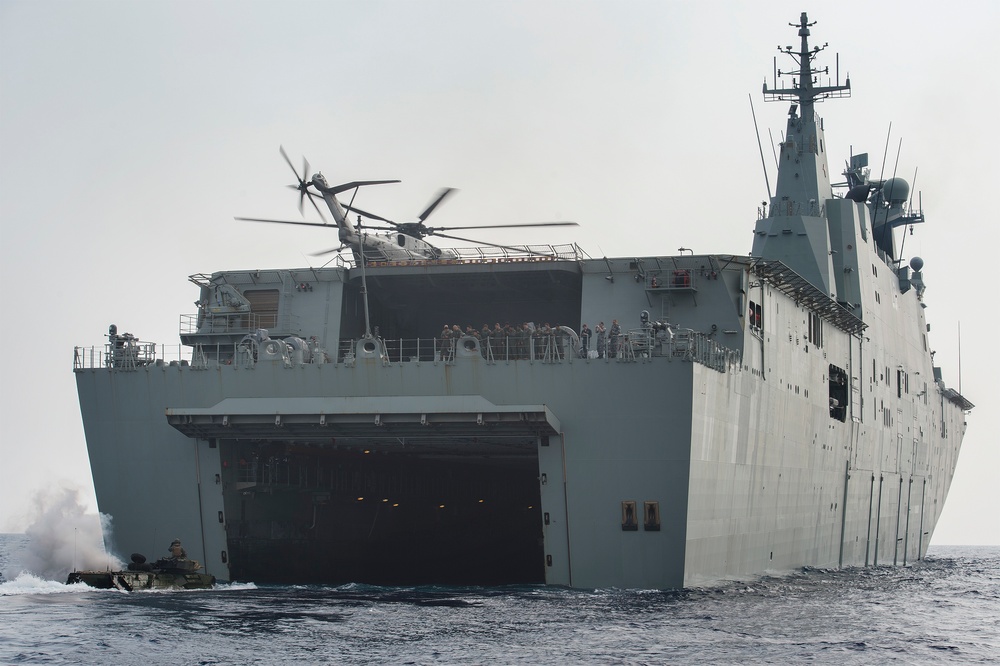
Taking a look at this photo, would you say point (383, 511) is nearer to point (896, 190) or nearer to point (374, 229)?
point (374, 229)

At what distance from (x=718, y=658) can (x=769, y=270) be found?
1238 centimetres

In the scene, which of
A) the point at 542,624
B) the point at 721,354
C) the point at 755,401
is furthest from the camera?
the point at 755,401

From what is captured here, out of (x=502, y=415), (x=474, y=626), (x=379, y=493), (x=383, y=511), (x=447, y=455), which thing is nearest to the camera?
(x=474, y=626)

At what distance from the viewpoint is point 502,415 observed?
24.5 meters

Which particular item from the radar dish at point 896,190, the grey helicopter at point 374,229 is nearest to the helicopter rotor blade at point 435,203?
the grey helicopter at point 374,229

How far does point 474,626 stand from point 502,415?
498cm

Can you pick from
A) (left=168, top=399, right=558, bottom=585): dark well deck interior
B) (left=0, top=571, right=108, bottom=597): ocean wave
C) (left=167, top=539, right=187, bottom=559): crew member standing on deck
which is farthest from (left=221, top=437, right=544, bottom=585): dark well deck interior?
(left=0, top=571, right=108, bottom=597): ocean wave

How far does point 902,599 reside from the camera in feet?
94.8

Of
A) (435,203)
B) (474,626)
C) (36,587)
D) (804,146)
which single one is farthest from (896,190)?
(36,587)

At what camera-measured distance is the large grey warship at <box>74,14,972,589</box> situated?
24531 millimetres

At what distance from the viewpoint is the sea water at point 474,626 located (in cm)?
1817

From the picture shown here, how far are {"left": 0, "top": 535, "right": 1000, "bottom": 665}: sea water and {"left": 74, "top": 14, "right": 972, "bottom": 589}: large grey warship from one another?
63.0 inches

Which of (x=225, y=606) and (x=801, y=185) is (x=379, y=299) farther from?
(x=801, y=185)

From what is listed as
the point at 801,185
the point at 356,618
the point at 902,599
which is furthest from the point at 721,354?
the point at 801,185
